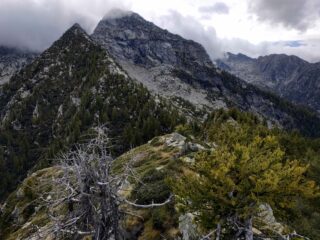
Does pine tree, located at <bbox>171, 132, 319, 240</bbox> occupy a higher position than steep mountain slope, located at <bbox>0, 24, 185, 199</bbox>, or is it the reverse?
pine tree, located at <bbox>171, 132, 319, 240</bbox>

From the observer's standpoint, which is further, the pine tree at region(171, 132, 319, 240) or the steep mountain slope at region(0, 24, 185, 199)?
the steep mountain slope at region(0, 24, 185, 199)

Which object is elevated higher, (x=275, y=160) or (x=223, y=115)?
(x=275, y=160)

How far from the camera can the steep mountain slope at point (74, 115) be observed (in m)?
132

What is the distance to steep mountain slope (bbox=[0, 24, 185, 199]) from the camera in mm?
131525

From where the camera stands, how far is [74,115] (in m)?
152

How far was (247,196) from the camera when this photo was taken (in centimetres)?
1543

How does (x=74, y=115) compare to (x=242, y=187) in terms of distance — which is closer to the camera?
(x=242, y=187)

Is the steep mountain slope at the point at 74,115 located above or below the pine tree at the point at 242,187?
below

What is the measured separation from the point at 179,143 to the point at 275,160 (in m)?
26.9

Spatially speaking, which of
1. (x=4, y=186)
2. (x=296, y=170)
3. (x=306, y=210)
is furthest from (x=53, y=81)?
(x=296, y=170)

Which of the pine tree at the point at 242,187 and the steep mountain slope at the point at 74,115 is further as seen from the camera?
the steep mountain slope at the point at 74,115

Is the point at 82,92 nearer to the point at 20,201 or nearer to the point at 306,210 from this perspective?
the point at 20,201

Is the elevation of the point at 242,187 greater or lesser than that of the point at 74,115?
greater

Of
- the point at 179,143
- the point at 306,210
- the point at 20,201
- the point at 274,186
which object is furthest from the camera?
the point at 20,201
